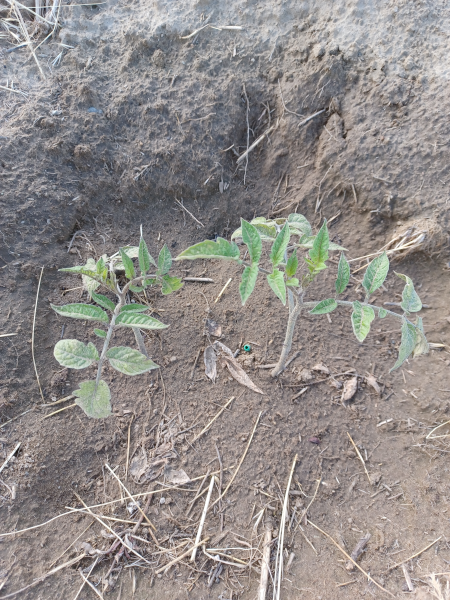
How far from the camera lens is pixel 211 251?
1125 mm

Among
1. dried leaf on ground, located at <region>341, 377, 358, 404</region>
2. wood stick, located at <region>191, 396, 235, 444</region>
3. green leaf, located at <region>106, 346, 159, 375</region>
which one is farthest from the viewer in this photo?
dried leaf on ground, located at <region>341, 377, 358, 404</region>

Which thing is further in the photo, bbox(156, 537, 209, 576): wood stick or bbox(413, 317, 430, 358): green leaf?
bbox(156, 537, 209, 576): wood stick

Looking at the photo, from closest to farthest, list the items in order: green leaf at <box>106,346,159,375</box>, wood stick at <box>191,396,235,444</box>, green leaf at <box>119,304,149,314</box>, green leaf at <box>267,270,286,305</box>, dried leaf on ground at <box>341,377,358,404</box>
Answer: green leaf at <box>267,270,286,305</box>
green leaf at <box>106,346,159,375</box>
green leaf at <box>119,304,149,314</box>
wood stick at <box>191,396,235,444</box>
dried leaf on ground at <box>341,377,358,404</box>

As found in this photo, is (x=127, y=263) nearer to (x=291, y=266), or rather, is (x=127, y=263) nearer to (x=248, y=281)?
(x=248, y=281)

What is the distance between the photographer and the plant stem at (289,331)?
4.45 feet

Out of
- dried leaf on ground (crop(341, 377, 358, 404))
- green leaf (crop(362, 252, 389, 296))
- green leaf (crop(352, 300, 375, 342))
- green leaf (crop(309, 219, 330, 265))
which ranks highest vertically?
green leaf (crop(309, 219, 330, 265))

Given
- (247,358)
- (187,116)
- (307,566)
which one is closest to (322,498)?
(307,566)

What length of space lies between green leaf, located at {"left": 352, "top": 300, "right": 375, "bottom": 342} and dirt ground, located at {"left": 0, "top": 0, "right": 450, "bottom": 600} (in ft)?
2.03

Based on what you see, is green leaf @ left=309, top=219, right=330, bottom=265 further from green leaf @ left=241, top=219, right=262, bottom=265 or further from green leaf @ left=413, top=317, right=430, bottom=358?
green leaf @ left=413, top=317, right=430, bottom=358

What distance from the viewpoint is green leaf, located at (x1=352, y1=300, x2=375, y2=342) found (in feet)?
3.71

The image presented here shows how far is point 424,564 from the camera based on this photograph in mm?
1352

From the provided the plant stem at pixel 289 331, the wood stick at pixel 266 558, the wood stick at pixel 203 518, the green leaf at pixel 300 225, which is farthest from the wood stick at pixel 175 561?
the green leaf at pixel 300 225

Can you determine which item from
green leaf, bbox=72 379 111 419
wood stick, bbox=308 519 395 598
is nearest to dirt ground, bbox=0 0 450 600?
wood stick, bbox=308 519 395 598

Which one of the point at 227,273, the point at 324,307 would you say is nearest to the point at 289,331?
the point at 324,307
